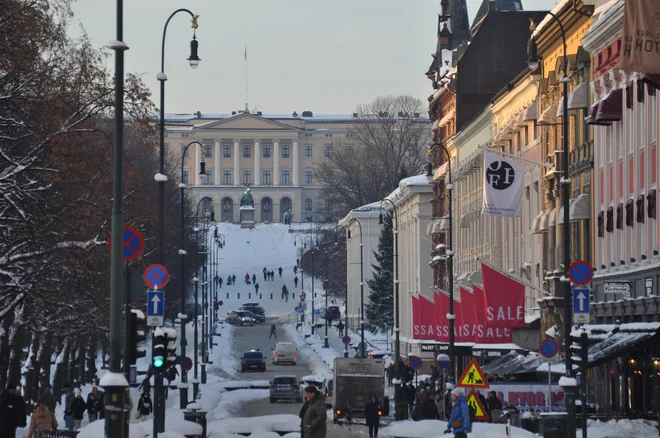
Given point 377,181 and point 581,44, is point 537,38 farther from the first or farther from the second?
point 377,181

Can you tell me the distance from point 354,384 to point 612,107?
17.7 metres

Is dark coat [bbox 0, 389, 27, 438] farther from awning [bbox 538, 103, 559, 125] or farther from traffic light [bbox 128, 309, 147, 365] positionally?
awning [bbox 538, 103, 559, 125]

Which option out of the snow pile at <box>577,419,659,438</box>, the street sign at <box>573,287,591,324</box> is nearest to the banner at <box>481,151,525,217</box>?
the snow pile at <box>577,419,659,438</box>

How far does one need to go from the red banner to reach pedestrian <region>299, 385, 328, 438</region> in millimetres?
20088

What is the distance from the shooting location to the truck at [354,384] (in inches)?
2131

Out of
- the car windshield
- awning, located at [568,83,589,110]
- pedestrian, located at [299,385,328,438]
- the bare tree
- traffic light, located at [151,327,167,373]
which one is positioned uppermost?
the bare tree

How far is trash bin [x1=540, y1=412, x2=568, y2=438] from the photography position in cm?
3114

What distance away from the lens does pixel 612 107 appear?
39.7 m

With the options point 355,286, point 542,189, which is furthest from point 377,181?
point 542,189

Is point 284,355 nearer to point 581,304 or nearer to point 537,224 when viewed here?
point 537,224

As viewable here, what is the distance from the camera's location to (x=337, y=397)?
54.2 m

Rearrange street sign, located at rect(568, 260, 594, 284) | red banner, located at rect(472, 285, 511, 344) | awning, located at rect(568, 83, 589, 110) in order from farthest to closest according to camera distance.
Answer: awning, located at rect(568, 83, 589, 110) → red banner, located at rect(472, 285, 511, 344) → street sign, located at rect(568, 260, 594, 284)

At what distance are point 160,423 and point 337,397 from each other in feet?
71.4

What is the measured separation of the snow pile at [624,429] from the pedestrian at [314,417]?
891 cm
